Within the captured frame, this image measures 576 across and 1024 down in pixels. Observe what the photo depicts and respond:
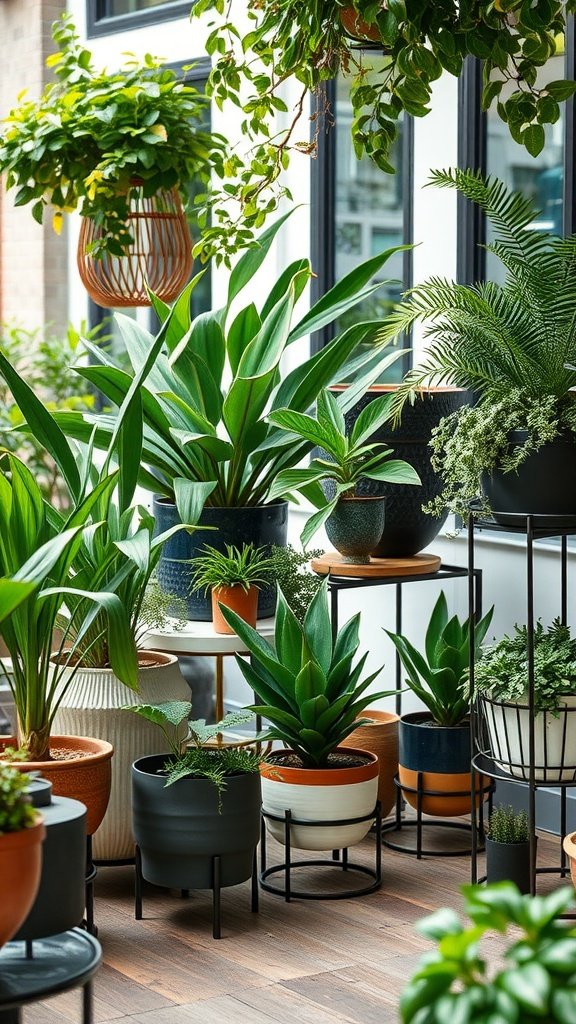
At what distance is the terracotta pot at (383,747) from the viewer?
11.9 feet

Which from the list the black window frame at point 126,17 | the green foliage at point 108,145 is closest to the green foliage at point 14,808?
the green foliage at point 108,145

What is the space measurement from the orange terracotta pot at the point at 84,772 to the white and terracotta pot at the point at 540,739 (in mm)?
858

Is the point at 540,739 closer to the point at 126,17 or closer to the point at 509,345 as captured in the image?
the point at 509,345

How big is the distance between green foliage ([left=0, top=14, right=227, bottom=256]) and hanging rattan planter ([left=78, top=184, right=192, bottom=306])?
0.09 meters

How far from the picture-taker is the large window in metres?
4.56

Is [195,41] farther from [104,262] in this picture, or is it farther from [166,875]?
[166,875]

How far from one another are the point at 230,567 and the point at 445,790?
0.82 metres

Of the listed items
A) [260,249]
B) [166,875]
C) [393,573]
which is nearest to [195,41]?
[260,249]

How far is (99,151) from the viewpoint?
425cm

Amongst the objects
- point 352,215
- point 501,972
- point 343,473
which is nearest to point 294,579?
point 343,473

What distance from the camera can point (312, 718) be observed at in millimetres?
3236

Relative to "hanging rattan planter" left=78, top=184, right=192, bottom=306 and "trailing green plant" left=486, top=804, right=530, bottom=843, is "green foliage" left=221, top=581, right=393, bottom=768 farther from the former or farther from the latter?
"hanging rattan planter" left=78, top=184, right=192, bottom=306

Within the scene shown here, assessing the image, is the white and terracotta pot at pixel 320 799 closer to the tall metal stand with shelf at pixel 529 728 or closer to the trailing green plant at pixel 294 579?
the tall metal stand with shelf at pixel 529 728

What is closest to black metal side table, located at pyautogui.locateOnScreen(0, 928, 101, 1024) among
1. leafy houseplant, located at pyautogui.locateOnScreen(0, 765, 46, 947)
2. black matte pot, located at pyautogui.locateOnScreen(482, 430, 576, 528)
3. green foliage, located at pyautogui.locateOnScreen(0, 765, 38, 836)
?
leafy houseplant, located at pyautogui.locateOnScreen(0, 765, 46, 947)
